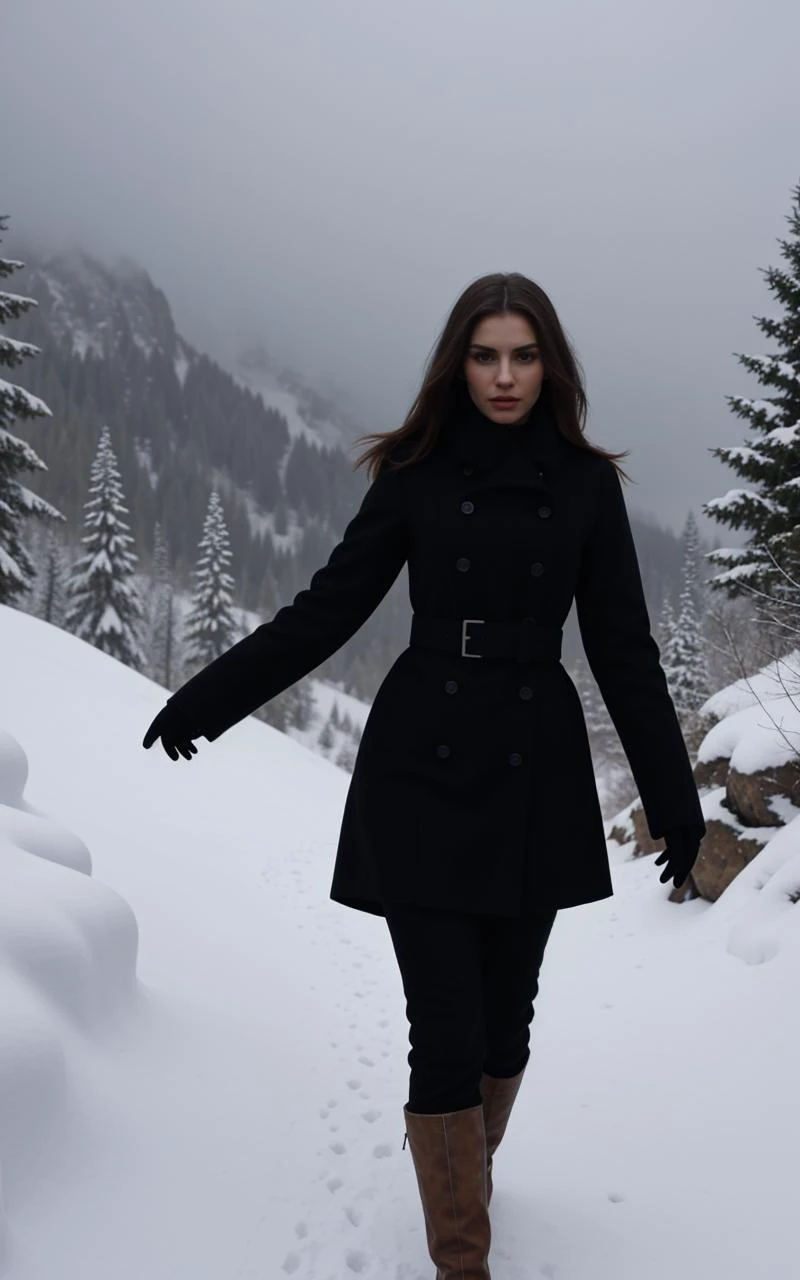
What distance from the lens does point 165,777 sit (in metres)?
10.7

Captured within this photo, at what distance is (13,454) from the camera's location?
1716 centimetres

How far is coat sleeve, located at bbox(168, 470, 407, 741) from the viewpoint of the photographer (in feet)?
7.48

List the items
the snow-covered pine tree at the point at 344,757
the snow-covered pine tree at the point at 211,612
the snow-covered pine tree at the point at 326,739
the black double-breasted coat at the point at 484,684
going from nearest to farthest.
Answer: the black double-breasted coat at the point at 484,684 → the snow-covered pine tree at the point at 211,612 → the snow-covered pine tree at the point at 344,757 → the snow-covered pine tree at the point at 326,739

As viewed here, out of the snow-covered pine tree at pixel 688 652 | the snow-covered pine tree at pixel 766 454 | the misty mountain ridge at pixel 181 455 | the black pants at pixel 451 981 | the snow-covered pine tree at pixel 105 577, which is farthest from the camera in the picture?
the misty mountain ridge at pixel 181 455

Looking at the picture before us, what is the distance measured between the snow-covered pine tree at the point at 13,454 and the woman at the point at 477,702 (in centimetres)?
1684

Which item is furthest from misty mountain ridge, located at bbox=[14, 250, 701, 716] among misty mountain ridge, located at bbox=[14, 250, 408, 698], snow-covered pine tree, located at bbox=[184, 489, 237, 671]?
snow-covered pine tree, located at bbox=[184, 489, 237, 671]

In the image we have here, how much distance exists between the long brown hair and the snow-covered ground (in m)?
2.03

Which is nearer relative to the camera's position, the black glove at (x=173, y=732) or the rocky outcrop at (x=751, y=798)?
the black glove at (x=173, y=732)

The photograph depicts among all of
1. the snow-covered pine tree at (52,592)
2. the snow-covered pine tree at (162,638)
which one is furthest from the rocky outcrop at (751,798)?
the snow-covered pine tree at (52,592)

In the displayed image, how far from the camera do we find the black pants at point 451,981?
80.4 inches

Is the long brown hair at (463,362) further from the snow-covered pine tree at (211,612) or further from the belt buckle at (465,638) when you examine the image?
the snow-covered pine tree at (211,612)

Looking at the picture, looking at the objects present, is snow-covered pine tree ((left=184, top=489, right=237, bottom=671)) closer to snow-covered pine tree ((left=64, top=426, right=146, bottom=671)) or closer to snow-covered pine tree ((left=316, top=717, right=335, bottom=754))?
snow-covered pine tree ((left=64, top=426, right=146, bottom=671))

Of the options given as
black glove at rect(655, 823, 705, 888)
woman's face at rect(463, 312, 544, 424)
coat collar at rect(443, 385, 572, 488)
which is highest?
woman's face at rect(463, 312, 544, 424)

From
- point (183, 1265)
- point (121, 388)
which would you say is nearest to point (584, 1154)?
point (183, 1265)
